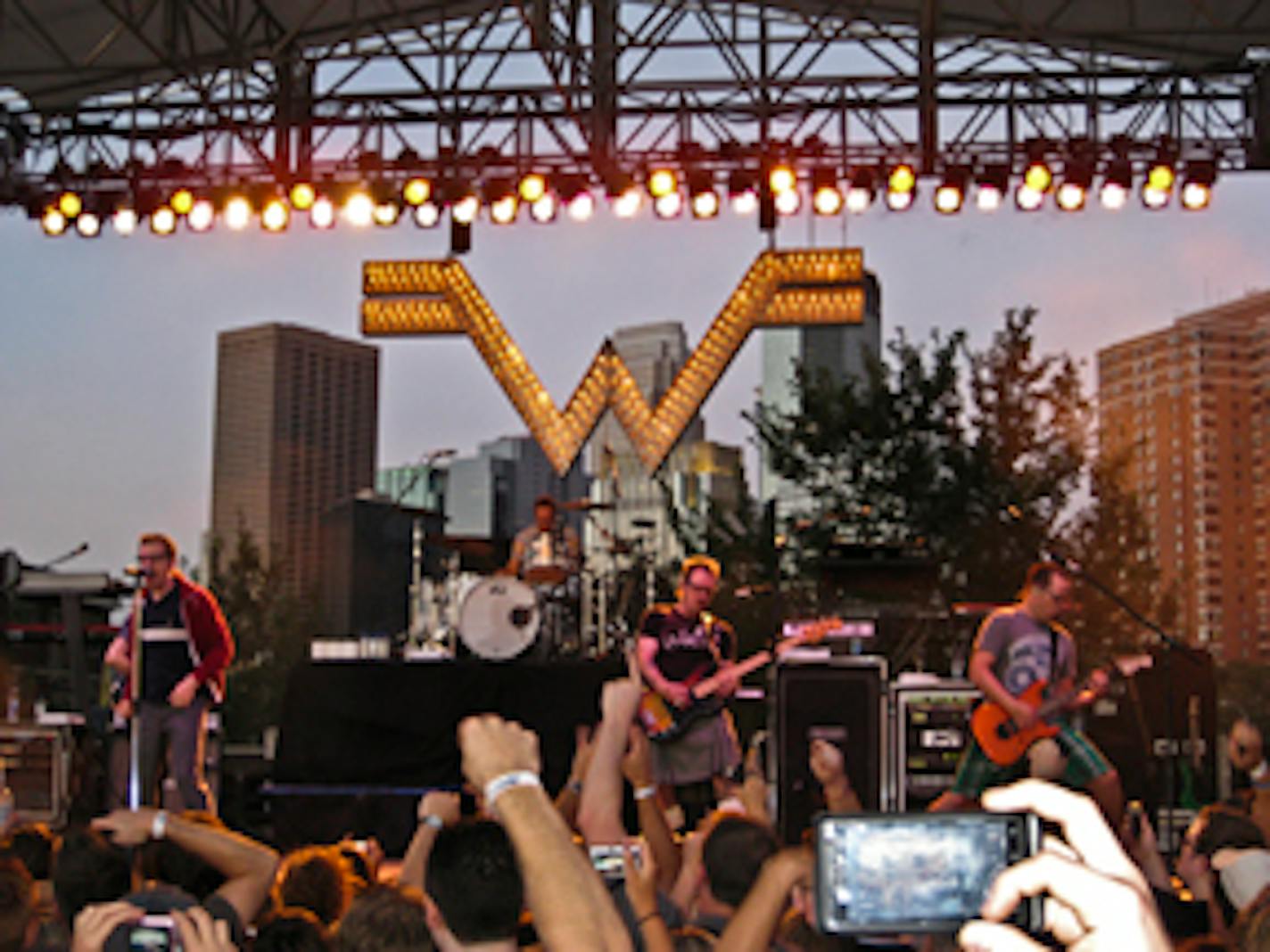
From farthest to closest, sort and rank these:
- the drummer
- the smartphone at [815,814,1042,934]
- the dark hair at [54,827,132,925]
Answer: the drummer
the dark hair at [54,827,132,925]
the smartphone at [815,814,1042,934]

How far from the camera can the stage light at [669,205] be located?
38.3ft

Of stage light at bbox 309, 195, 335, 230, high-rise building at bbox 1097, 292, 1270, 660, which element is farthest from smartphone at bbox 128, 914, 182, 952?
high-rise building at bbox 1097, 292, 1270, 660

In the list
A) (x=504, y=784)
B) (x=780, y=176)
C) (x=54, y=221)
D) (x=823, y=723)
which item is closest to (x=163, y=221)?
(x=54, y=221)

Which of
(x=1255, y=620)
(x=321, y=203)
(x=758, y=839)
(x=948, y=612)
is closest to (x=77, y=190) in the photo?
(x=321, y=203)

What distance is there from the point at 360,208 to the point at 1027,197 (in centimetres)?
506

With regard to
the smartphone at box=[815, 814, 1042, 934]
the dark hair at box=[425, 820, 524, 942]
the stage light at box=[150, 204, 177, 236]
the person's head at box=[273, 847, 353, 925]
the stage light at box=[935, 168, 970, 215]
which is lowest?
the person's head at box=[273, 847, 353, 925]

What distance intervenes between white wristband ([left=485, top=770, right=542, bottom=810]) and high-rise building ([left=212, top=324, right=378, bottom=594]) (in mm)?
22745

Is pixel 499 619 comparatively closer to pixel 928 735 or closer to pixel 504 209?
pixel 504 209

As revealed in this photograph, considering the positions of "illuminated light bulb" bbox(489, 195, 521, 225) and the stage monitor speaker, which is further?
"illuminated light bulb" bbox(489, 195, 521, 225)

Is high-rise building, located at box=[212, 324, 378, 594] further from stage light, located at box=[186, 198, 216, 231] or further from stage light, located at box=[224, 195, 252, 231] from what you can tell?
stage light, located at box=[224, 195, 252, 231]

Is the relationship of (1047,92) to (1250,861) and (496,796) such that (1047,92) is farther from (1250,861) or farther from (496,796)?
(496,796)

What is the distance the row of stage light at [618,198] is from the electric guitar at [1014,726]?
5023mm

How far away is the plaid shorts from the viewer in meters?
7.27

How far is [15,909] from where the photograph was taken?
3.05 meters
